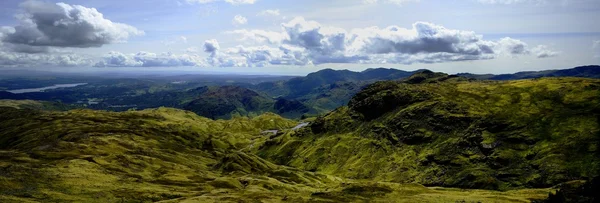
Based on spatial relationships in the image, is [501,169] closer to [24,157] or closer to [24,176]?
[24,176]

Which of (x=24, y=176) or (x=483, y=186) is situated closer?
(x=24, y=176)

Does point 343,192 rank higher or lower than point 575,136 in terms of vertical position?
lower

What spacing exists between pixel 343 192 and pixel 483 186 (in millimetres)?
78852

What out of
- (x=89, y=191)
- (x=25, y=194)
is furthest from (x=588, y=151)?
(x=25, y=194)

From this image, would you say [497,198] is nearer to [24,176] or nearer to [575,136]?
[575,136]

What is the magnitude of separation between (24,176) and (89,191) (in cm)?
2799

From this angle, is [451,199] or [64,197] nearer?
[64,197]

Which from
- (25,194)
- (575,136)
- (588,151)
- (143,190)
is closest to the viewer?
(25,194)

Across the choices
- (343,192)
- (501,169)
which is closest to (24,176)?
(343,192)

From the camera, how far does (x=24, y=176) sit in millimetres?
149375

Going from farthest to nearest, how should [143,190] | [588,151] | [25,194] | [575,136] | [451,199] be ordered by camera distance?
[575,136] → [588,151] → [143,190] → [451,199] → [25,194]

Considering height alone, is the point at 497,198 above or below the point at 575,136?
below

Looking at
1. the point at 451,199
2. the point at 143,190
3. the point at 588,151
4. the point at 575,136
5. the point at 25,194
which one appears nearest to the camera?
the point at 25,194

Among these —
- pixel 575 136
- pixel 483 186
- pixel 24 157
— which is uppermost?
pixel 575 136
